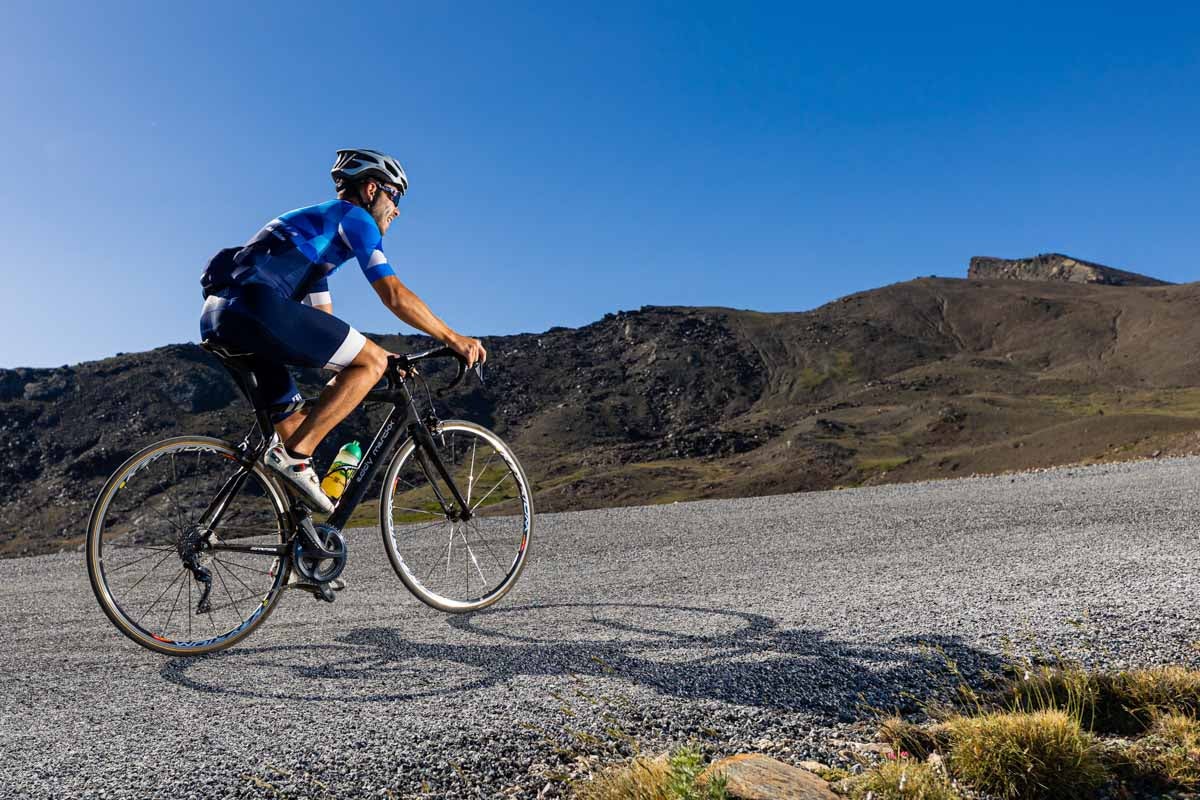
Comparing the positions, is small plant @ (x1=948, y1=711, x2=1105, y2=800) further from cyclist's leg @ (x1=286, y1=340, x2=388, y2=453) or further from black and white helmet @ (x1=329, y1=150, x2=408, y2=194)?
black and white helmet @ (x1=329, y1=150, x2=408, y2=194)

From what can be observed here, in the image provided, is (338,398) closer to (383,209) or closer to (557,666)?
(383,209)

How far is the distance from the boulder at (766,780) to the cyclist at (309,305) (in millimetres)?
2934

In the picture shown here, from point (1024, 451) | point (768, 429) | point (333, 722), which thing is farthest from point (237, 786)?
point (768, 429)

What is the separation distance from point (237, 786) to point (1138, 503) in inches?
493

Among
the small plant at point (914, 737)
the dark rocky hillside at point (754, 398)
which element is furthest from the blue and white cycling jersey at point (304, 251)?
the dark rocky hillside at point (754, 398)

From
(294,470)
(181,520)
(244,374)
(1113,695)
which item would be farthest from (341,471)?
(1113,695)

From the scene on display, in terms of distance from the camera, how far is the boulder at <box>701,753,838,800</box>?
9.80 feet

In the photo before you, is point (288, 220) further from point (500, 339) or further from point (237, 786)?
point (500, 339)

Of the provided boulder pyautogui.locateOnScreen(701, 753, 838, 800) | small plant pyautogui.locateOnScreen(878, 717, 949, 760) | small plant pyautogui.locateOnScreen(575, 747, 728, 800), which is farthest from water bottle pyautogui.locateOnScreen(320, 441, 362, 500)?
small plant pyautogui.locateOnScreen(878, 717, 949, 760)

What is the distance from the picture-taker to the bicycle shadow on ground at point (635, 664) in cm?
414

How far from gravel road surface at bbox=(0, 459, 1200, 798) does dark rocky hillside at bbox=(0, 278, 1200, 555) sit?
5511 centimetres

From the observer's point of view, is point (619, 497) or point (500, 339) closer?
point (619, 497)

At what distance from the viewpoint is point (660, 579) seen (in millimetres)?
8086

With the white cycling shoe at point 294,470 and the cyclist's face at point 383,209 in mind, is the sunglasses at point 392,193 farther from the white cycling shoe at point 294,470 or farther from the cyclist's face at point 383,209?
the white cycling shoe at point 294,470
